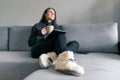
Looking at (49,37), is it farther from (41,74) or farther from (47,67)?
(41,74)

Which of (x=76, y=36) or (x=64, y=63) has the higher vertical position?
(x=76, y=36)

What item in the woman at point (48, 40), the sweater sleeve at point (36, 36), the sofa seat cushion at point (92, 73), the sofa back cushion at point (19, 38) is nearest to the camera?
the sofa seat cushion at point (92, 73)

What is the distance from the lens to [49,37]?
2.50 metres

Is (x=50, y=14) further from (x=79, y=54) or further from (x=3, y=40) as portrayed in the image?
(x=3, y=40)

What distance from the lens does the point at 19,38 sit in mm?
3102

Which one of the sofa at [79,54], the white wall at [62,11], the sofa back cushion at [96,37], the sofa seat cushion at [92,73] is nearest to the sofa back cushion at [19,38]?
the sofa at [79,54]

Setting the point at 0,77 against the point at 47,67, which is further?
the point at 0,77

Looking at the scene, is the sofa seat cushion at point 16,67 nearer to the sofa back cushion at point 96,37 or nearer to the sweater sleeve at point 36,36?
the sweater sleeve at point 36,36

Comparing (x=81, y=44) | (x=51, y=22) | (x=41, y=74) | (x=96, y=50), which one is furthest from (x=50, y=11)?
(x=41, y=74)

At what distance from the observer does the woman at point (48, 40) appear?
2254 millimetres

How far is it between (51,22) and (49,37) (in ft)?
1.18

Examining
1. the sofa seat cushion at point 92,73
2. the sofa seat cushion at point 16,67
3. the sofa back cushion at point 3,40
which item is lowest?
the sofa seat cushion at point 16,67

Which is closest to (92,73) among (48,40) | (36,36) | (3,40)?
(48,40)

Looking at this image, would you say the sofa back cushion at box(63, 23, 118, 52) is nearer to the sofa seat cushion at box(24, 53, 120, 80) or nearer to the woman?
the woman
